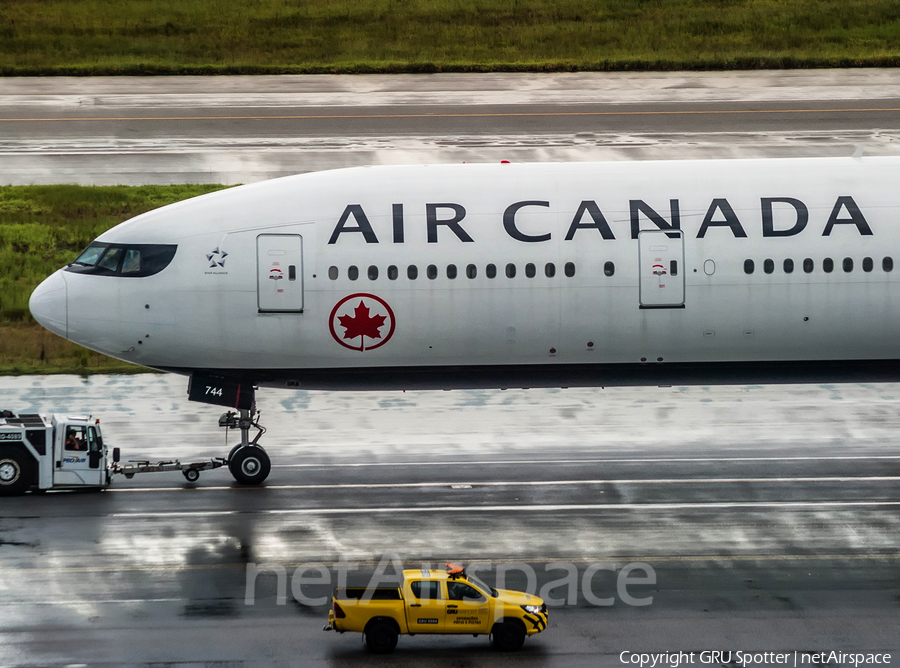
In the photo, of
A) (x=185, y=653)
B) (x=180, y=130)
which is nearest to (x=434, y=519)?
(x=185, y=653)

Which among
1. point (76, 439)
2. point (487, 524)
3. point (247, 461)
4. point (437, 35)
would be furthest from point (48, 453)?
point (437, 35)

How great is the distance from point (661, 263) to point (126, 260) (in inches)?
456

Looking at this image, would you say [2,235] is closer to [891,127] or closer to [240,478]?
[240,478]

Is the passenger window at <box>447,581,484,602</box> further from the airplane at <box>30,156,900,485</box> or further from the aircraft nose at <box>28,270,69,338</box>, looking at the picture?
the aircraft nose at <box>28,270,69,338</box>

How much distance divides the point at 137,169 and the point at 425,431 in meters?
22.1

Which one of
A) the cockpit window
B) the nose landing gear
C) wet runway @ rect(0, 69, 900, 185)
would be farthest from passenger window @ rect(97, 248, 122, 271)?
wet runway @ rect(0, 69, 900, 185)

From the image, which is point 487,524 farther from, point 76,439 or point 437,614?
point 76,439

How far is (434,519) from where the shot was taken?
76.0 feet

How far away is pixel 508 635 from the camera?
57.3 ft

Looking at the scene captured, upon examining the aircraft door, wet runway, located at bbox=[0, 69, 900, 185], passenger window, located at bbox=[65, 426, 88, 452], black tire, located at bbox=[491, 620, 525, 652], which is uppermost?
wet runway, located at bbox=[0, 69, 900, 185]

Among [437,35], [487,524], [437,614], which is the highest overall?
[437,35]

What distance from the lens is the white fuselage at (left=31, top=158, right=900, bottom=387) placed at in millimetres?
23281

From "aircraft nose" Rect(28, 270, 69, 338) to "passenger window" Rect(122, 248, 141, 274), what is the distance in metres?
1.42

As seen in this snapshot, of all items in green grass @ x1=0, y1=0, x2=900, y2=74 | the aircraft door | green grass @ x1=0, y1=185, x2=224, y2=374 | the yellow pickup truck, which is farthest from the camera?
green grass @ x1=0, y1=0, x2=900, y2=74
